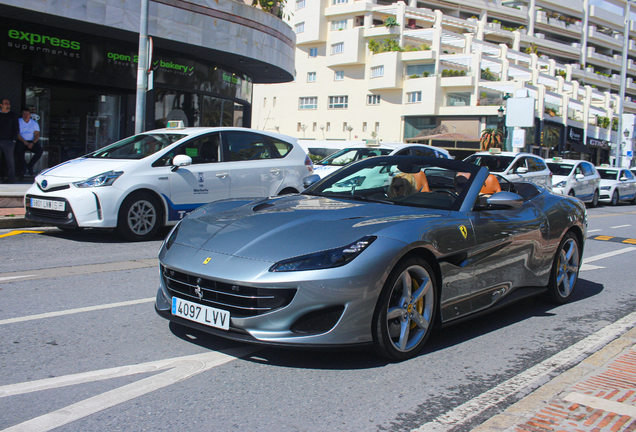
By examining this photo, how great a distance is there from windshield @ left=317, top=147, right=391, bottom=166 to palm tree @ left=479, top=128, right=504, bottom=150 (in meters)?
33.9

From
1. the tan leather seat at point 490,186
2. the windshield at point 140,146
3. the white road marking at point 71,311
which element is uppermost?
the windshield at point 140,146

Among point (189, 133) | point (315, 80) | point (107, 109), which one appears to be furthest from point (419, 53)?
point (189, 133)

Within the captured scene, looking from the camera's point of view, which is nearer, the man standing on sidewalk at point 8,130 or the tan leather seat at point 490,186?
the tan leather seat at point 490,186

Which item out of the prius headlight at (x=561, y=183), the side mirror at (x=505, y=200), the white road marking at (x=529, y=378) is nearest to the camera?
the white road marking at (x=529, y=378)

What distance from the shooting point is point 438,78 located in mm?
54625

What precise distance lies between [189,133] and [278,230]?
5.66m

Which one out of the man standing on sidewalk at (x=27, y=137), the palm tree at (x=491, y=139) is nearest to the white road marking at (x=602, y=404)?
the man standing on sidewalk at (x=27, y=137)

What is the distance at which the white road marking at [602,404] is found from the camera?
322cm

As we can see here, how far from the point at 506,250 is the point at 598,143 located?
6502 cm

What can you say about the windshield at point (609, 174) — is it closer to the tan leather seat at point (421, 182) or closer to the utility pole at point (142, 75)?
the utility pole at point (142, 75)

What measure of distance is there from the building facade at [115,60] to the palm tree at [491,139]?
3020 centimetres

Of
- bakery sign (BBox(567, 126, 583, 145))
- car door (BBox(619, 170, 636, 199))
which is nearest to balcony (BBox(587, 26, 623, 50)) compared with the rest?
bakery sign (BBox(567, 126, 583, 145))

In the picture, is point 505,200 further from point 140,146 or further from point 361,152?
point 361,152

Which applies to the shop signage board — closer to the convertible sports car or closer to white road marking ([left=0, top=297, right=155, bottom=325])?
white road marking ([left=0, top=297, right=155, bottom=325])
